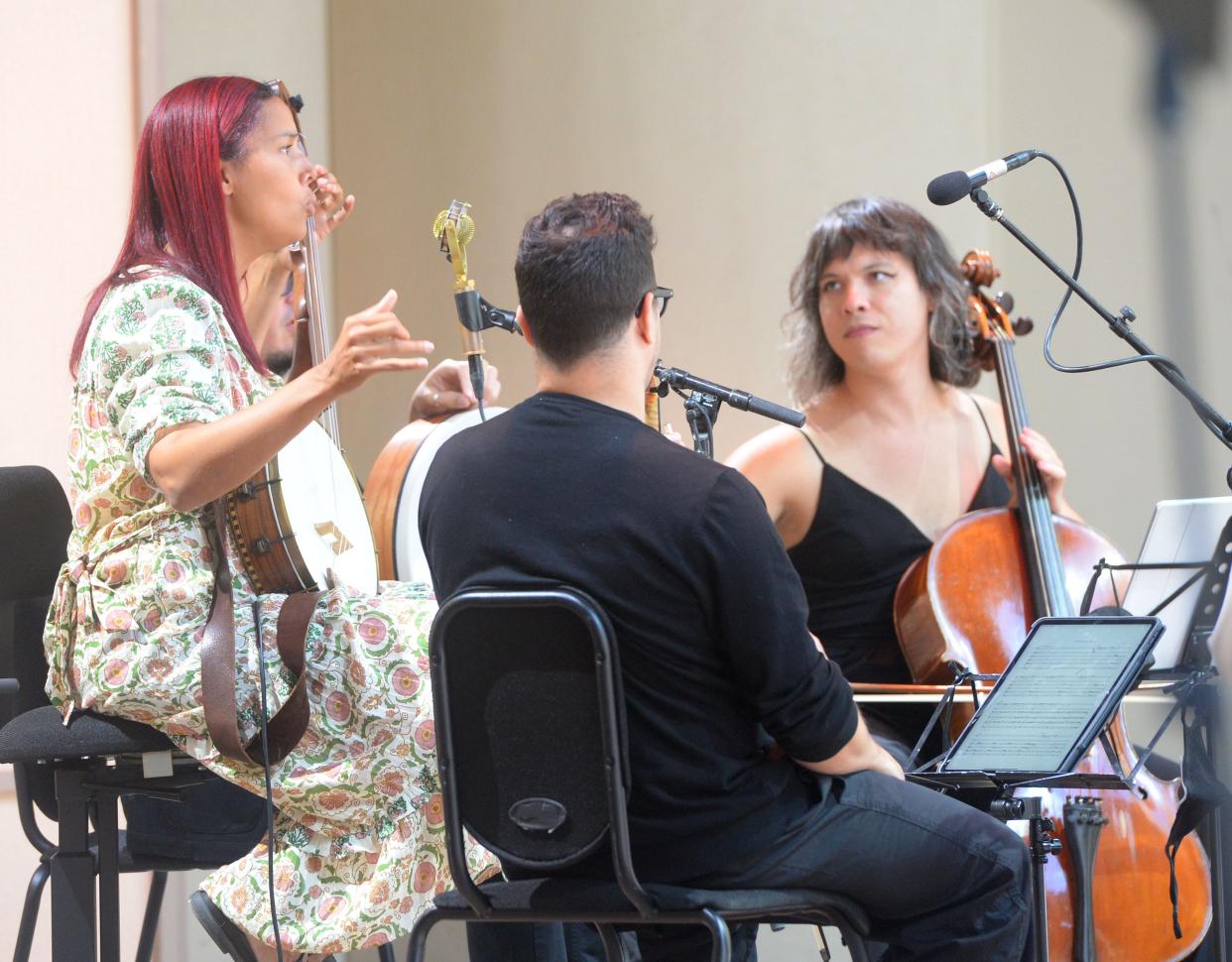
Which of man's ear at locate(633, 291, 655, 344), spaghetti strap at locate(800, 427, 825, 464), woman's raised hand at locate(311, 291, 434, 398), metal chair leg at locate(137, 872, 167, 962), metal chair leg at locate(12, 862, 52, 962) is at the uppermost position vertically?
man's ear at locate(633, 291, 655, 344)

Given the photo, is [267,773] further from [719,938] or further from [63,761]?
[719,938]

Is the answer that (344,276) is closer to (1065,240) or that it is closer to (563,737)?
(1065,240)

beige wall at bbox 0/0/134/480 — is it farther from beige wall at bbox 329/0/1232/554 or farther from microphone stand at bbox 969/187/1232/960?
microphone stand at bbox 969/187/1232/960

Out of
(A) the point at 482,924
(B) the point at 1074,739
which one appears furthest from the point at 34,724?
(B) the point at 1074,739

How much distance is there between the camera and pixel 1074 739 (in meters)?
1.53

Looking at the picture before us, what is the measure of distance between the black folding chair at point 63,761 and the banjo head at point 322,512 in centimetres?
30

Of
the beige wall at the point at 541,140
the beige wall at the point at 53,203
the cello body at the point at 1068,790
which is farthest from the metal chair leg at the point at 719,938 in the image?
the beige wall at the point at 53,203

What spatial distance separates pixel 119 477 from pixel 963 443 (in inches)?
65.0

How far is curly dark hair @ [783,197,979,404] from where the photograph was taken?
2.79 m

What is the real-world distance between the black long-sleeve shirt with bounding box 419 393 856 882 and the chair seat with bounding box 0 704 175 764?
0.51 meters

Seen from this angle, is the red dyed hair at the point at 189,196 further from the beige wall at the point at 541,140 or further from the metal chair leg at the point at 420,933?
the beige wall at the point at 541,140

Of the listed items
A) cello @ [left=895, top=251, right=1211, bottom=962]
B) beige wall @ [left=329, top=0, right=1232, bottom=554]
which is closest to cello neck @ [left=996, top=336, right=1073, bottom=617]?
cello @ [left=895, top=251, right=1211, bottom=962]

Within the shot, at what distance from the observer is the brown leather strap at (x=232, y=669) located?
1.73 metres

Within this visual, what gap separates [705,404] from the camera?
2010 mm
